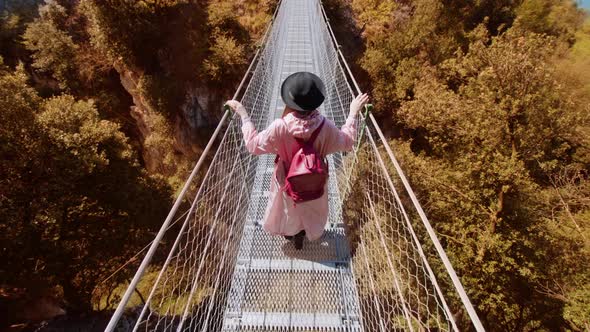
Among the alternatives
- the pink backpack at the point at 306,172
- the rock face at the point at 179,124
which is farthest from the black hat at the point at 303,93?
the rock face at the point at 179,124

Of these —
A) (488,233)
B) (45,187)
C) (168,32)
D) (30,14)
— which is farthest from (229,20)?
(30,14)

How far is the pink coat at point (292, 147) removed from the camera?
124 cm

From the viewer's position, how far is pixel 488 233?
4.39 metres

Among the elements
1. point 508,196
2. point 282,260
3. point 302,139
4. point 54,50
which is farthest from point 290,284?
point 54,50

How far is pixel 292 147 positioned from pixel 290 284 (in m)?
0.80

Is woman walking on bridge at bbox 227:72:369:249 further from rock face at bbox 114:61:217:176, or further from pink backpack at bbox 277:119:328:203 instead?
rock face at bbox 114:61:217:176

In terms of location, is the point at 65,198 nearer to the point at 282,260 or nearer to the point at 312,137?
the point at 282,260

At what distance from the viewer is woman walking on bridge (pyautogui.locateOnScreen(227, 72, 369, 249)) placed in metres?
1.19

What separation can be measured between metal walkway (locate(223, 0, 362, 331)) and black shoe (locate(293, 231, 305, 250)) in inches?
1.6

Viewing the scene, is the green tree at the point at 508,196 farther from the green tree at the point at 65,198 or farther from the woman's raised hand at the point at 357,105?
the green tree at the point at 65,198

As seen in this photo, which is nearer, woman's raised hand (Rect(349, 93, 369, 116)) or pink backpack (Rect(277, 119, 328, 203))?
pink backpack (Rect(277, 119, 328, 203))

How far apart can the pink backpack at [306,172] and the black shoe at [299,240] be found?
1.41ft

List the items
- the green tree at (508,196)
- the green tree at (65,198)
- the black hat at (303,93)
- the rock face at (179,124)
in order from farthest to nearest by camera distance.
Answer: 1. the rock face at (179,124)
2. the green tree at (508,196)
3. the green tree at (65,198)
4. the black hat at (303,93)

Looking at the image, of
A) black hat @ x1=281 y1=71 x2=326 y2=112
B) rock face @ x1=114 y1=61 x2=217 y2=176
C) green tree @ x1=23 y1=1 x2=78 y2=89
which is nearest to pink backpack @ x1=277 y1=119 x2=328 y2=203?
black hat @ x1=281 y1=71 x2=326 y2=112
